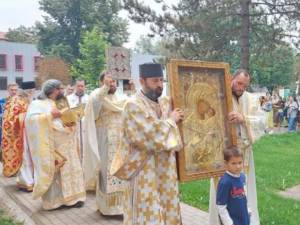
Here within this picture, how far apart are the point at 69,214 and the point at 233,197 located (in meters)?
3.05

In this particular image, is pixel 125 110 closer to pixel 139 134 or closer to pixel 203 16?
pixel 139 134

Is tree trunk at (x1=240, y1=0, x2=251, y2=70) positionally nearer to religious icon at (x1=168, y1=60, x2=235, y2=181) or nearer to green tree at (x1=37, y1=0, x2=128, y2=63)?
religious icon at (x1=168, y1=60, x2=235, y2=181)

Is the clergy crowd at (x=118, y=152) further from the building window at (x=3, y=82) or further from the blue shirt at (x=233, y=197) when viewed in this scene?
the building window at (x=3, y=82)

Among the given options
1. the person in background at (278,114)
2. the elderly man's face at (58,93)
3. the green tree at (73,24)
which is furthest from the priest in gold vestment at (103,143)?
the green tree at (73,24)

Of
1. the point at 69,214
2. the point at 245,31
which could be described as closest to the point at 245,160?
the point at 69,214

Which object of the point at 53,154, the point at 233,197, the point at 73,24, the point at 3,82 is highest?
the point at 73,24

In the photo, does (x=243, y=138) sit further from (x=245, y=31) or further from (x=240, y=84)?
(x=245, y=31)

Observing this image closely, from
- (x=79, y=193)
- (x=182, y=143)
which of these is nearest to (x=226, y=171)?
(x=182, y=143)

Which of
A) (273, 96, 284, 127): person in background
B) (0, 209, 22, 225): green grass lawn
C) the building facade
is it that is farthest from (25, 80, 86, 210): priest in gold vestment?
the building facade

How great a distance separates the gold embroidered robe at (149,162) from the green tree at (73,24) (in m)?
39.3

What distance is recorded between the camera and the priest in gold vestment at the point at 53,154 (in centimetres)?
627

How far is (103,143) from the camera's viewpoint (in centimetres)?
602

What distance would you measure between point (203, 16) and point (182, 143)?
518 inches

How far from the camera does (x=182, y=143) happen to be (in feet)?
11.7
